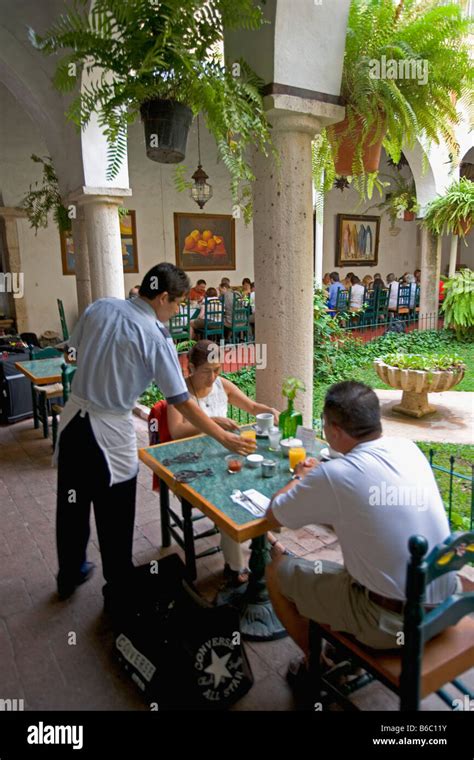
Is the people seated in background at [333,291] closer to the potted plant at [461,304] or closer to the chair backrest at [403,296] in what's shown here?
the chair backrest at [403,296]

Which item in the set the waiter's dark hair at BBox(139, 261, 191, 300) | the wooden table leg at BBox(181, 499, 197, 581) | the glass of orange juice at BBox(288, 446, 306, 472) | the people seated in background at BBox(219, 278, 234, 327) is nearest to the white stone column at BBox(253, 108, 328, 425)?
the glass of orange juice at BBox(288, 446, 306, 472)

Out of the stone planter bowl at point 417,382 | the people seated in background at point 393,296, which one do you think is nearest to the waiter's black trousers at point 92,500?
the stone planter bowl at point 417,382

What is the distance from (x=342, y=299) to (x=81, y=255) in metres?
6.73

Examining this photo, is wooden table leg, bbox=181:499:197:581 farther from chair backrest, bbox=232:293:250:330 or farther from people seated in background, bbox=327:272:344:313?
people seated in background, bbox=327:272:344:313

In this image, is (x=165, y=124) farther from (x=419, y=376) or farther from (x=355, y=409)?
(x=419, y=376)

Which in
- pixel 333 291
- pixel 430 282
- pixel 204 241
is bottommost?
pixel 333 291

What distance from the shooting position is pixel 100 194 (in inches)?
193

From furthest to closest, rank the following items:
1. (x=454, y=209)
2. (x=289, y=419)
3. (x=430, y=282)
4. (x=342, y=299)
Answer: (x=342, y=299) < (x=430, y=282) < (x=454, y=209) < (x=289, y=419)

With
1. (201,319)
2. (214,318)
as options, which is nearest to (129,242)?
(201,319)

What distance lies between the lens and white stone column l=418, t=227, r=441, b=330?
10.1m

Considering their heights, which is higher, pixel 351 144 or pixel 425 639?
pixel 351 144

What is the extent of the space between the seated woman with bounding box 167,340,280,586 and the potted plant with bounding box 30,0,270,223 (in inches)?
34.5

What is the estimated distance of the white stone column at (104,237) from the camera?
5031 millimetres

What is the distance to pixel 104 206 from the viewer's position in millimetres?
5070
